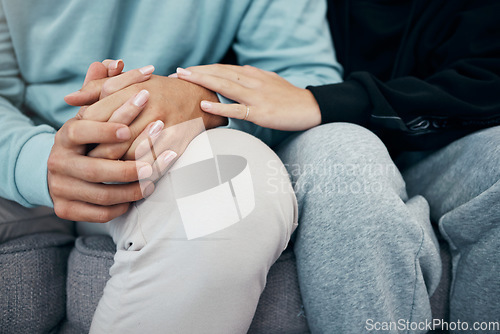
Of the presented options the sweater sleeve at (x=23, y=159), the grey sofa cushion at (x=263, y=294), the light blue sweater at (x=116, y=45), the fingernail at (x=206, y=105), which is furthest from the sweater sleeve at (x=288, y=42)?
the sweater sleeve at (x=23, y=159)

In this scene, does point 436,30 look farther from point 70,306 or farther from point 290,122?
point 70,306

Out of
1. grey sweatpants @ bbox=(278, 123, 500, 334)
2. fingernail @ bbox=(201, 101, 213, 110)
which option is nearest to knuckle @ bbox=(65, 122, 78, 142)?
fingernail @ bbox=(201, 101, 213, 110)

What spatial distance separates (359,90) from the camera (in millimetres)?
525

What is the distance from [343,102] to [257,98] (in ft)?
0.46

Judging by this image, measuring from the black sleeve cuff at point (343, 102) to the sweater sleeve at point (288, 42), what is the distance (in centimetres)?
9

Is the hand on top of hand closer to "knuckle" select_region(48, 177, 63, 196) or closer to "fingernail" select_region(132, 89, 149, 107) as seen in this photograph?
"fingernail" select_region(132, 89, 149, 107)

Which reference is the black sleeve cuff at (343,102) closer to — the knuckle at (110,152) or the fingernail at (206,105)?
the fingernail at (206,105)

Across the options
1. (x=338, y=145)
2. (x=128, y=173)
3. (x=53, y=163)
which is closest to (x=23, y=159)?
(x=53, y=163)

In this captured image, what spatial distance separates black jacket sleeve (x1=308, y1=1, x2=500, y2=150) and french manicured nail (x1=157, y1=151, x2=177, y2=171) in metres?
0.25

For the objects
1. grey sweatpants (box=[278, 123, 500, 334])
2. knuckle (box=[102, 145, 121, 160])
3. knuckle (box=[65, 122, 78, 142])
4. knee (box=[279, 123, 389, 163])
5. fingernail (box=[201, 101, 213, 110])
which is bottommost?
grey sweatpants (box=[278, 123, 500, 334])

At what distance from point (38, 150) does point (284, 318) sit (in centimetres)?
43

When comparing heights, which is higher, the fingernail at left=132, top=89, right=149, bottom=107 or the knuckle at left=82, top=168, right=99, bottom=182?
the fingernail at left=132, top=89, right=149, bottom=107

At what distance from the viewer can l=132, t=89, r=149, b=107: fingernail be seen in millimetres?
384

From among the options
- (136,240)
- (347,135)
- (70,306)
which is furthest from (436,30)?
(70,306)
